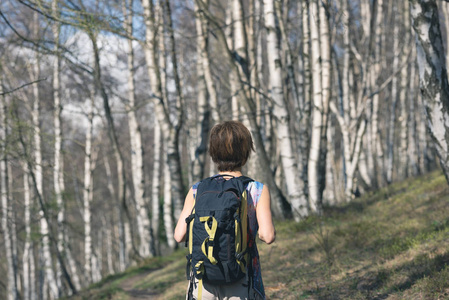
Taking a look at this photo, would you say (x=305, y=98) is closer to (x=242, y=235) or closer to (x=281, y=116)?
(x=281, y=116)

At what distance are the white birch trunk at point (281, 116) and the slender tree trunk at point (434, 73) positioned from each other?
12.6 ft

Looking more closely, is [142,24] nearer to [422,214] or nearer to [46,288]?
[422,214]

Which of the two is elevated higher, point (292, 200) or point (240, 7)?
point (240, 7)

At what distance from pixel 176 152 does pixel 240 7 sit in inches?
154

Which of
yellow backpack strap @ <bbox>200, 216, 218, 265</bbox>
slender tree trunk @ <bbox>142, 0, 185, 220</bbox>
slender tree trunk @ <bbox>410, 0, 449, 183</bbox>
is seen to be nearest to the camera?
yellow backpack strap @ <bbox>200, 216, 218, 265</bbox>

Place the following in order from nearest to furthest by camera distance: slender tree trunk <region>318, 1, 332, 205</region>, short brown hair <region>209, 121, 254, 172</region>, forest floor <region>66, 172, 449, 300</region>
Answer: short brown hair <region>209, 121, 254, 172</region> → forest floor <region>66, 172, 449, 300</region> → slender tree trunk <region>318, 1, 332, 205</region>

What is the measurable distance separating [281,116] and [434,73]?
13.2ft

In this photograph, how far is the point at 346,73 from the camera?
45.5 ft

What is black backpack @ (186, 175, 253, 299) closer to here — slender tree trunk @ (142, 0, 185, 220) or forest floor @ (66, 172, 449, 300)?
forest floor @ (66, 172, 449, 300)

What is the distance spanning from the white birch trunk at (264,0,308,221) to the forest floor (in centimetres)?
58

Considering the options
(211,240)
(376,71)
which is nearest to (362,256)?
(211,240)

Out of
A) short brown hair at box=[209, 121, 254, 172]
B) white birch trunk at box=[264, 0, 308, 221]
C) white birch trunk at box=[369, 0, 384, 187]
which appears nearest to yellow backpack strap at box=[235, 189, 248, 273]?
short brown hair at box=[209, 121, 254, 172]

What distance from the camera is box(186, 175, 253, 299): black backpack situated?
8.30 ft

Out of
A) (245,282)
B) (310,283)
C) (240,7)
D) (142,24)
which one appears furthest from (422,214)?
(142,24)
